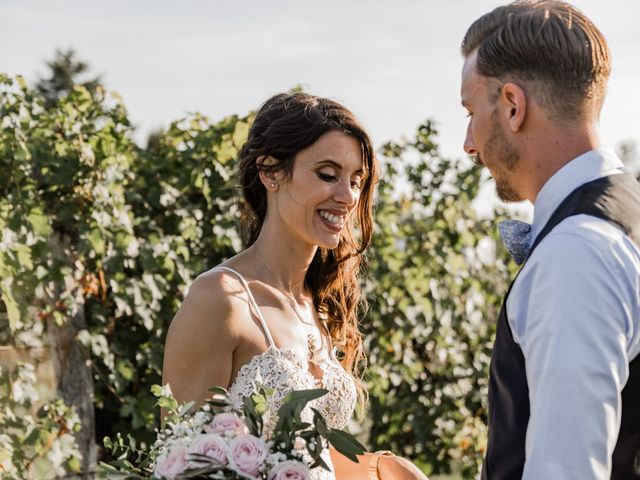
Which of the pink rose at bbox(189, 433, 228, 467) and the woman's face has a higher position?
the woman's face

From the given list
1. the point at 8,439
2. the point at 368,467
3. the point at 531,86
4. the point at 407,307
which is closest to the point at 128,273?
the point at 8,439

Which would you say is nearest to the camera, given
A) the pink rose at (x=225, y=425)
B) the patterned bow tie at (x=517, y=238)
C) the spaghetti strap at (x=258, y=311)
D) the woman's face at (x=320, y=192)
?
the pink rose at (x=225, y=425)

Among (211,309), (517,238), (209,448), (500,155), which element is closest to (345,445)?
(209,448)

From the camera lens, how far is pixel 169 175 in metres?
4.91

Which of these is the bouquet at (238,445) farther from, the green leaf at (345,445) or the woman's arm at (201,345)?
the woman's arm at (201,345)

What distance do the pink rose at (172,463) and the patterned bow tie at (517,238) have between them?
82 centimetres

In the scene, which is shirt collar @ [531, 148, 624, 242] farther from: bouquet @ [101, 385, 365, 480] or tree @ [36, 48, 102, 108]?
tree @ [36, 48, 102, 108]

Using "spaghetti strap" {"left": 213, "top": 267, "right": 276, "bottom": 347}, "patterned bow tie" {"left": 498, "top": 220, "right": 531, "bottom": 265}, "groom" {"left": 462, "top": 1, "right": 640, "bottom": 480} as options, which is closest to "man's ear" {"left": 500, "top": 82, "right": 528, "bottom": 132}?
"groom" {"left": 462, "top": 1, "right": 640, "bottom": 480}

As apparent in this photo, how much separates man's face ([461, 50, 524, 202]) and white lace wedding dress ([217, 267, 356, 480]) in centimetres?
104

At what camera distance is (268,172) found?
9.80 ft

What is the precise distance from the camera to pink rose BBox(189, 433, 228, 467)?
1.71m

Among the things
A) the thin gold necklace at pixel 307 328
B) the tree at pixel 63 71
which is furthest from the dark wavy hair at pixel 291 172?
the tree at pixel 63 71

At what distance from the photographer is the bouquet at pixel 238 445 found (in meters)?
1.71

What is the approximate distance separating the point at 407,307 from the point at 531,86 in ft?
12.8
